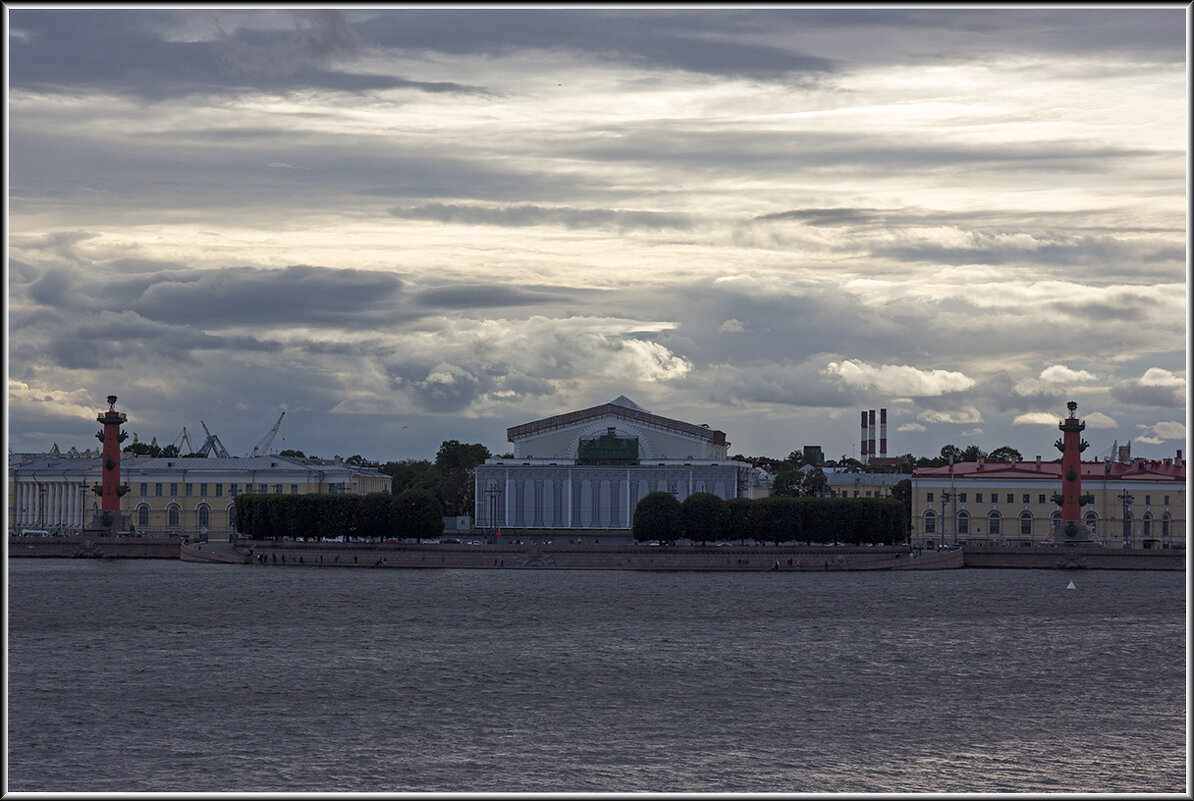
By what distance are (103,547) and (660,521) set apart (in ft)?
113

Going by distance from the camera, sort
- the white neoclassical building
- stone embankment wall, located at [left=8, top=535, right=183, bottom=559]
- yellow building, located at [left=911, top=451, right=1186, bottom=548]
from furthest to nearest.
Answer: the white neoclassical building, yellow building, located at [left=911, top=451, right=1186, bottom=548], stone embankment wall, located at [left=8, top=535, right=183, bottom=559]

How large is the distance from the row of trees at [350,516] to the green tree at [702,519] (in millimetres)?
13913

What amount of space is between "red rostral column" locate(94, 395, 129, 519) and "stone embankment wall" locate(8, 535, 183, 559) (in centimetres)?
515

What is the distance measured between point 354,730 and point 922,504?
256 ft

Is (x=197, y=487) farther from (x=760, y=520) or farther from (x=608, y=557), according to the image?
(x=760, y=520)

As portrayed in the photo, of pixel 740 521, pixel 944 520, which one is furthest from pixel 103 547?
pixel 944 520

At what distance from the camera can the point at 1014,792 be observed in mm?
23250

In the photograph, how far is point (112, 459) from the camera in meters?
98.9

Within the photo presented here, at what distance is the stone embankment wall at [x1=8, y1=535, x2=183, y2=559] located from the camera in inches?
3556

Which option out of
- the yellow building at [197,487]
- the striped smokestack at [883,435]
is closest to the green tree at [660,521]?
the yellow building at [197,487]

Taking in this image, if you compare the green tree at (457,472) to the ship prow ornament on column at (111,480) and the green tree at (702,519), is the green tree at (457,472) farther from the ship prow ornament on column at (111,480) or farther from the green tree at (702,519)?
the green tree at (702,519)

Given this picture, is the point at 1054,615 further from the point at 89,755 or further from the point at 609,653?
the point at 89,755

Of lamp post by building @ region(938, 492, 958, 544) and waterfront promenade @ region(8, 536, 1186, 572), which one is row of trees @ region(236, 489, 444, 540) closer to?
waterfront promenade @ region(8, 536, 1186, 572)

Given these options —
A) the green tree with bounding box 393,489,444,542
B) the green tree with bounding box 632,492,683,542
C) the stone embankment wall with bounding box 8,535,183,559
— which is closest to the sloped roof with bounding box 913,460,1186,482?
the green tree with bounding box 632,492,683,542
